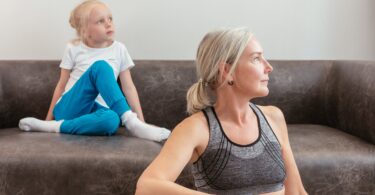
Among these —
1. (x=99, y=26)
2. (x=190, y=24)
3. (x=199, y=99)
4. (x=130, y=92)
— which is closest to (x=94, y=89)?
(x=130, y=92)

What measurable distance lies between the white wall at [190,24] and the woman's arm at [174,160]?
1.65 meters

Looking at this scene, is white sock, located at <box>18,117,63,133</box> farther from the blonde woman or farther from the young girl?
the blonde woman

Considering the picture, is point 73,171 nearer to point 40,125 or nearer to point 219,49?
point 40,125

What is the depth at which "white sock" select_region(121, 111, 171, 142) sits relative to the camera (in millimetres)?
1945

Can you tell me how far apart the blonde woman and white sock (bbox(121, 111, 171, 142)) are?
28.2 inches

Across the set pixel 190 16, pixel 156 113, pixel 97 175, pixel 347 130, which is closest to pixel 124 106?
pixel 156 113

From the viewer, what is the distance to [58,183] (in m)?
1.70

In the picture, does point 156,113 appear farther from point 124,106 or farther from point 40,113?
point 40,113

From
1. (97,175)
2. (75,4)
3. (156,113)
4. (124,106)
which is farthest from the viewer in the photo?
(75,4)

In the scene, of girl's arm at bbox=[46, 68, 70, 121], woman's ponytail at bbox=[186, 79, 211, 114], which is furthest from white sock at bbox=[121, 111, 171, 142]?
woman's ponytail at bbox=[186, 79, 211, 114]

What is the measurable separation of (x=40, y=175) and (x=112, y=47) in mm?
953

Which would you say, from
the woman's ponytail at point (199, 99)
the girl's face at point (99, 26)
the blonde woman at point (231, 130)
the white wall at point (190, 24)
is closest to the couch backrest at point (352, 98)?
the white wall at point (190, 24)

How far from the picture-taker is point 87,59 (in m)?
2.42

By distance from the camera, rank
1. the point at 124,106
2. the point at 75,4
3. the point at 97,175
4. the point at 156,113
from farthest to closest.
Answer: the point at 75,4
the point at 156,113
the point at 124,106
the point at 97,175
